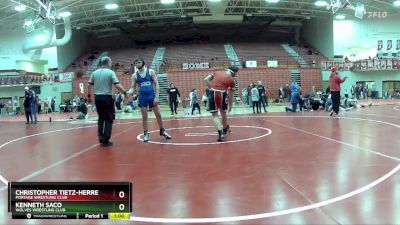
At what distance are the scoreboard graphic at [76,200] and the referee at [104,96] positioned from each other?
17.6 ft

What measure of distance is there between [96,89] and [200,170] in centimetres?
367

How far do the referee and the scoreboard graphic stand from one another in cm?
535

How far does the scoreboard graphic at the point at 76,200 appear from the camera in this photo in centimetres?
245

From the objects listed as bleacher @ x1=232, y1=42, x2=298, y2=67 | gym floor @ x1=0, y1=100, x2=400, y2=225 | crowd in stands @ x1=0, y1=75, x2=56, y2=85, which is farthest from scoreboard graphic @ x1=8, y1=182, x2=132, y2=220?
bleacher @ x1=232, y1=42, x2=298, y2=67

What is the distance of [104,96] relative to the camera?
25.8 ft

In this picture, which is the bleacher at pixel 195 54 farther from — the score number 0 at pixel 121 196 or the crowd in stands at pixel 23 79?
the score number 0 at pixel 121 196

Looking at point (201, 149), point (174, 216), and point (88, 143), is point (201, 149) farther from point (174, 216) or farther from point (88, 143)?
point (174, 216)

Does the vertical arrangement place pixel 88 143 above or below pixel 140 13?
below

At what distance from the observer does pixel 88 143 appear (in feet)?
27.5

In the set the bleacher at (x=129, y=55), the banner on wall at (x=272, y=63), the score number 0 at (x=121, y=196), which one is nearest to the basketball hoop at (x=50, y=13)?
the bleacher at (x=129, y=55)

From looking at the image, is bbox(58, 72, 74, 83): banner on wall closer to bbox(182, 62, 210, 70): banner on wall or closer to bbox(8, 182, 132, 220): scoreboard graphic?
bbox(182, 62, 210, 70): banner on wall

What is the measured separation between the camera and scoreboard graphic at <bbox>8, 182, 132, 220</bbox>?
2.45 metres

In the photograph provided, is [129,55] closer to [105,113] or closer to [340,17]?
[340,17]

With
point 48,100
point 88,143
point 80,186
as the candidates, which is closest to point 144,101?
point 88,143
